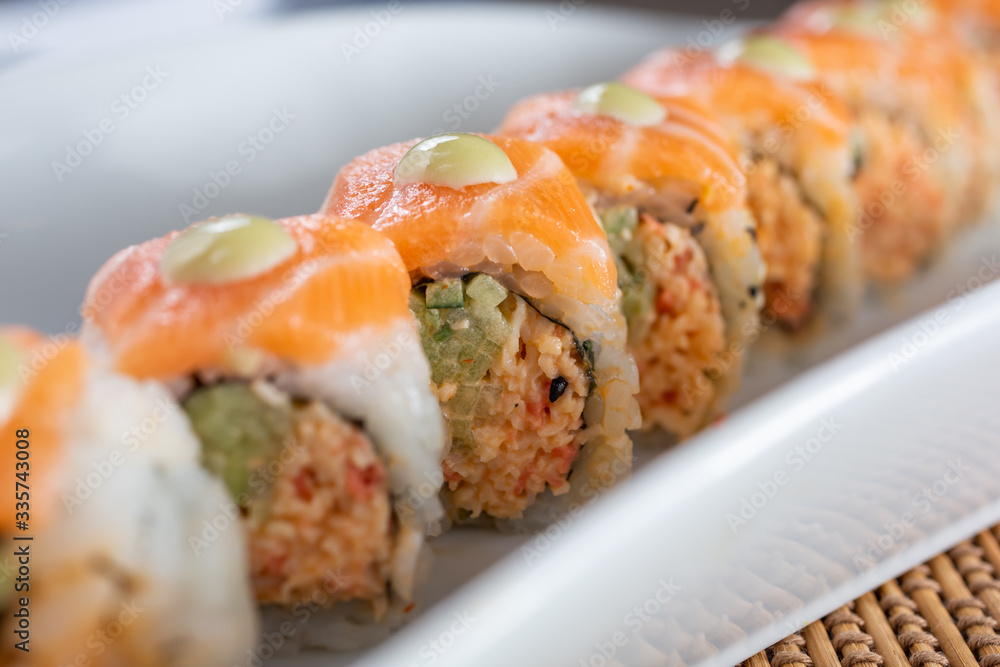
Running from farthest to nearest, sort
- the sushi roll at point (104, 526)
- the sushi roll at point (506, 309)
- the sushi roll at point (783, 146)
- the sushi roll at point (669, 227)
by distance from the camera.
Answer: the sushi roll at point (783, 146) < the sushi roll at point (669, 227) < the sushi roll at point (506, 309) < the sushi roll at point (104, 526)

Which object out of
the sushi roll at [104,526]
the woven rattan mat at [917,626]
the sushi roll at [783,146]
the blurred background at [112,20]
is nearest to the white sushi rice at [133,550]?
the sushi roll at [104,526]

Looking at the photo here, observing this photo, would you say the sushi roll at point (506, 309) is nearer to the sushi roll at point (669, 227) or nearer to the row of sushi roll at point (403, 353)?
the row of sushi roll at point (403, 353)

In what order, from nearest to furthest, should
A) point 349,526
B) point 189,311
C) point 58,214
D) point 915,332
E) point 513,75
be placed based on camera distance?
point 189,311
point 349,526
point 915,332
point 58,214
point 513,75

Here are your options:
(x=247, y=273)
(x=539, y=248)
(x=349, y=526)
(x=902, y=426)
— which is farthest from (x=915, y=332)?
(x=247, y=273)

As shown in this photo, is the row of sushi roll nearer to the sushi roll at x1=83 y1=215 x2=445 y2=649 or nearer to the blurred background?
the sushi roll at x1=83 y1=215 x2=445 y2=649

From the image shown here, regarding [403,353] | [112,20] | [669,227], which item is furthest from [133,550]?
[112,20]

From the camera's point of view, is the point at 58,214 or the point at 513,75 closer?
the point at 58,214

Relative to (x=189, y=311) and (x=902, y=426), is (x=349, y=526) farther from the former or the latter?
(x=902, y=426)

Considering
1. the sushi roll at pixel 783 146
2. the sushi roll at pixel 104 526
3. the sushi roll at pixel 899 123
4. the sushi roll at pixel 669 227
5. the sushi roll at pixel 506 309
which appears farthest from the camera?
the sushi roll at pixel 899 123
